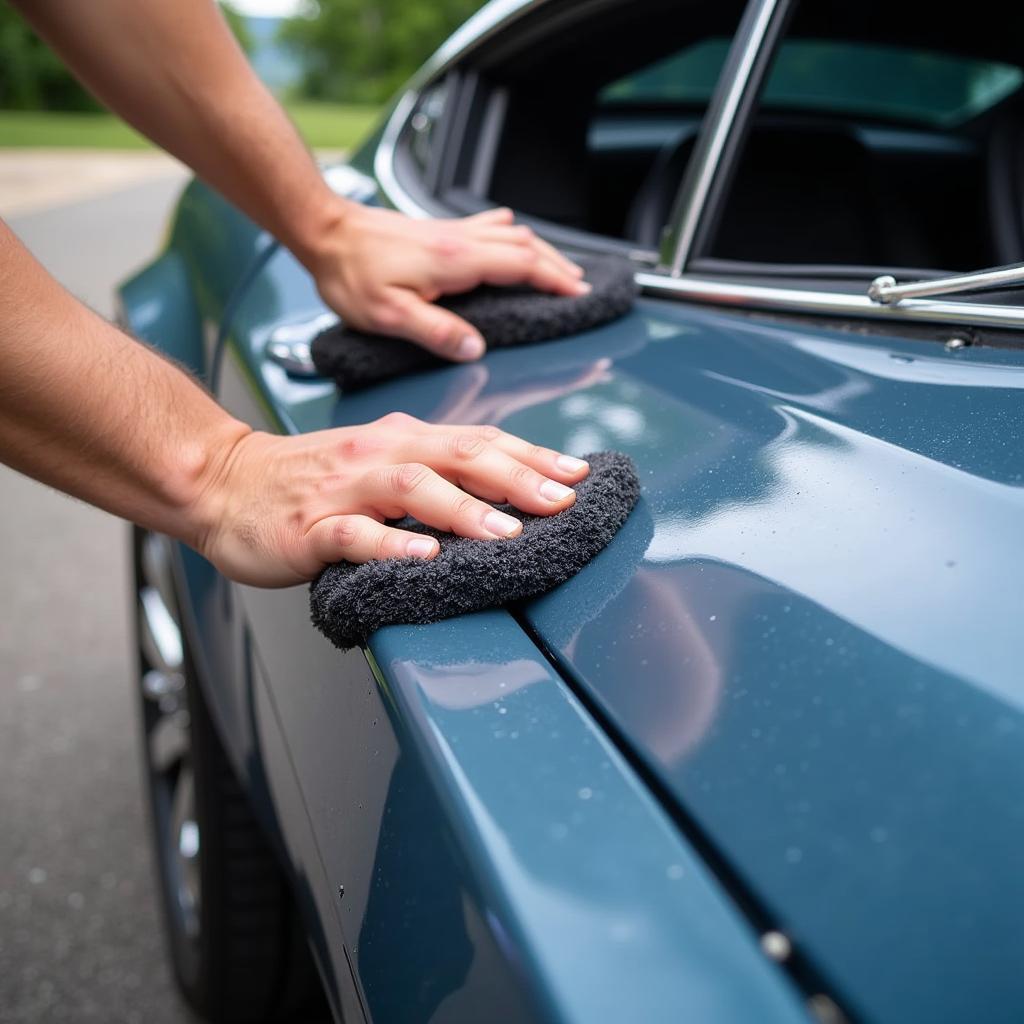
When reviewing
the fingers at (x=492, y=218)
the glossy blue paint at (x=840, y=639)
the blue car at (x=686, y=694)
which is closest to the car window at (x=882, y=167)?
the blue car at (x=686, y=694)

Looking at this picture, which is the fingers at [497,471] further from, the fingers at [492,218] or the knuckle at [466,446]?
the fingers at [492,218]

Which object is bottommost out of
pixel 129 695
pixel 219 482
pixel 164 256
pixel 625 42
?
pixel 129 695

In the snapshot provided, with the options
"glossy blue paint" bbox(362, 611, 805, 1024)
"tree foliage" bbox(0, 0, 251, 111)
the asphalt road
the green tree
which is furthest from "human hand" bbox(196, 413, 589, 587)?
the green tree

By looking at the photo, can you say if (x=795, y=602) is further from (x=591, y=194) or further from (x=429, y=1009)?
(x=591, y=194)

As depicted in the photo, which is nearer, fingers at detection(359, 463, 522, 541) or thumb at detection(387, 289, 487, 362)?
fingers at detection(359, 463, 522, 541)

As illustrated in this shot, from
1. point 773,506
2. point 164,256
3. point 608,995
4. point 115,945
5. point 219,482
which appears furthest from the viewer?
point 164,256

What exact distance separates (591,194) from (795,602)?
92.3 inches

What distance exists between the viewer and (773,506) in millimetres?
840

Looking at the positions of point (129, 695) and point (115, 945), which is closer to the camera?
point (115, 945)

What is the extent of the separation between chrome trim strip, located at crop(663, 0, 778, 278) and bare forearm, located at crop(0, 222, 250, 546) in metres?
0.68

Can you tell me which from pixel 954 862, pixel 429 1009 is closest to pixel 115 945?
pixel 429 1009

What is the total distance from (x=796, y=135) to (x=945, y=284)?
137 cm

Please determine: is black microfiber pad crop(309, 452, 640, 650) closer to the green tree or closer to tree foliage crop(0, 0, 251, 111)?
tree foliage crop(0, 0, 251, 111)

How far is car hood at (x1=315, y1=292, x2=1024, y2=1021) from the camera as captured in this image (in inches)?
22.2
